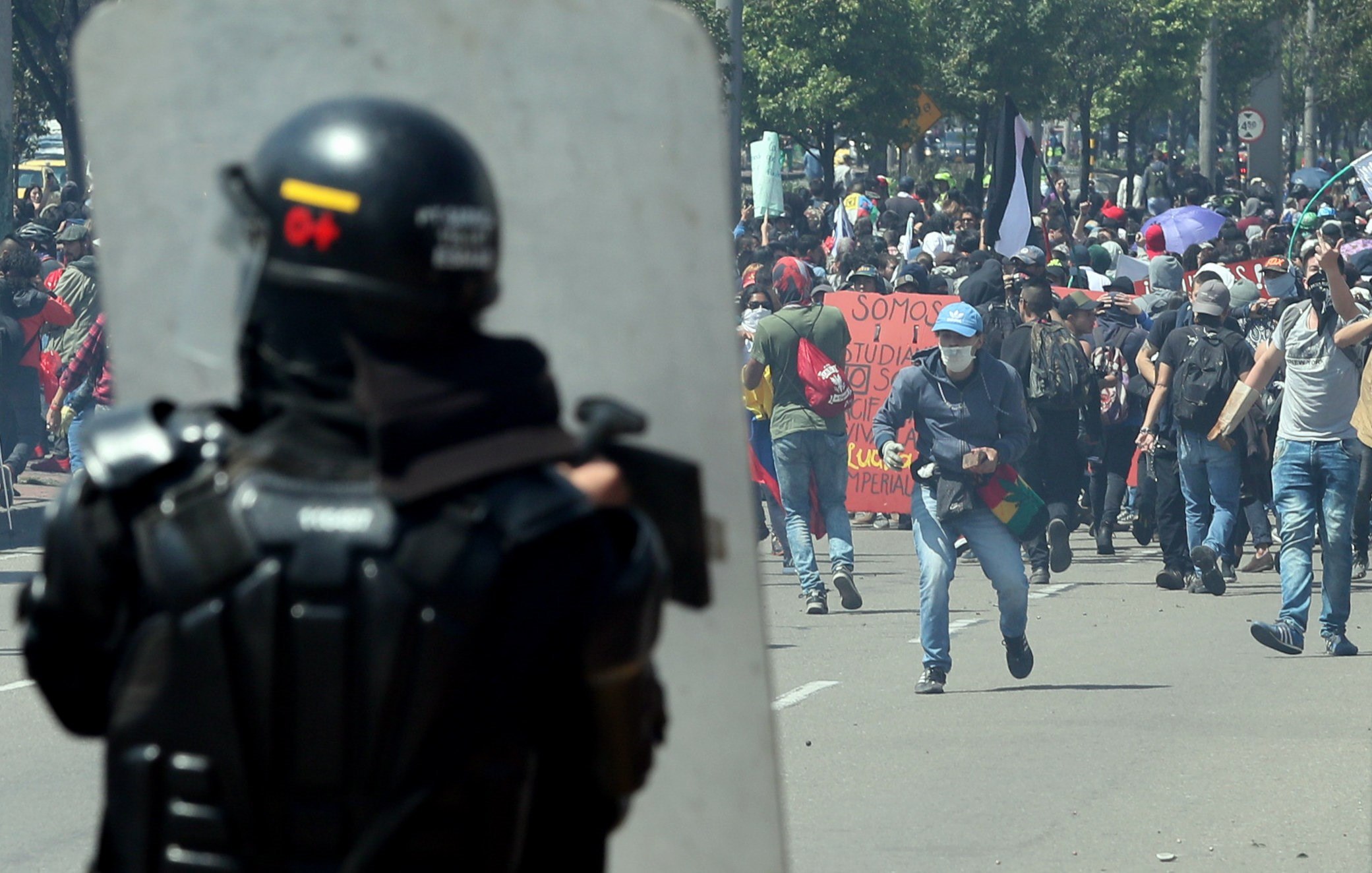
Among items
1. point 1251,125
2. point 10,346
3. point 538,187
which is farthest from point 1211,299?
point 1251,125

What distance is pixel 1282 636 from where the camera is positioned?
10.1m

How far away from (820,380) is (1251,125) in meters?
34.0

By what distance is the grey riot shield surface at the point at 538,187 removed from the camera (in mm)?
2109

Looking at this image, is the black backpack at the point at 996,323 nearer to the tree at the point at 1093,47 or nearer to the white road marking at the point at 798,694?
the white road marking at the point at 798,694

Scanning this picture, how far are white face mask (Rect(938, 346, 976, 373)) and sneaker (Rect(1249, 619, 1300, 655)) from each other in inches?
73.8

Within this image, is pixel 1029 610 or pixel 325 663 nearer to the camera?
pixel 325 663

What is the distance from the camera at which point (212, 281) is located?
2.12m

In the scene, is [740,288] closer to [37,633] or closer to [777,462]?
[777,462]

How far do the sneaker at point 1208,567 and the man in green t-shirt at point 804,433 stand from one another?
198 cm

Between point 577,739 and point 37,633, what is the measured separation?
50cm

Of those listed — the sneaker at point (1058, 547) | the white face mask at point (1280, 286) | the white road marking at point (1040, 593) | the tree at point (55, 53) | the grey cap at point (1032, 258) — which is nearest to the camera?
the white road marking at point (1040, 593)

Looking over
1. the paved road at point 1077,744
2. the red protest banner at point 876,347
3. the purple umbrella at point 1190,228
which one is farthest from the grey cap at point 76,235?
the purple umbrella at point 1190,228

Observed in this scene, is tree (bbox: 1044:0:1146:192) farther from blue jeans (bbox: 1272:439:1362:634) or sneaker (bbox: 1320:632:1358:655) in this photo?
sneaker (bbox: 1320:632:1358:655)

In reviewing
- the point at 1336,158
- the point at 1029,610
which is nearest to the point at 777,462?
the point at 1029,610
